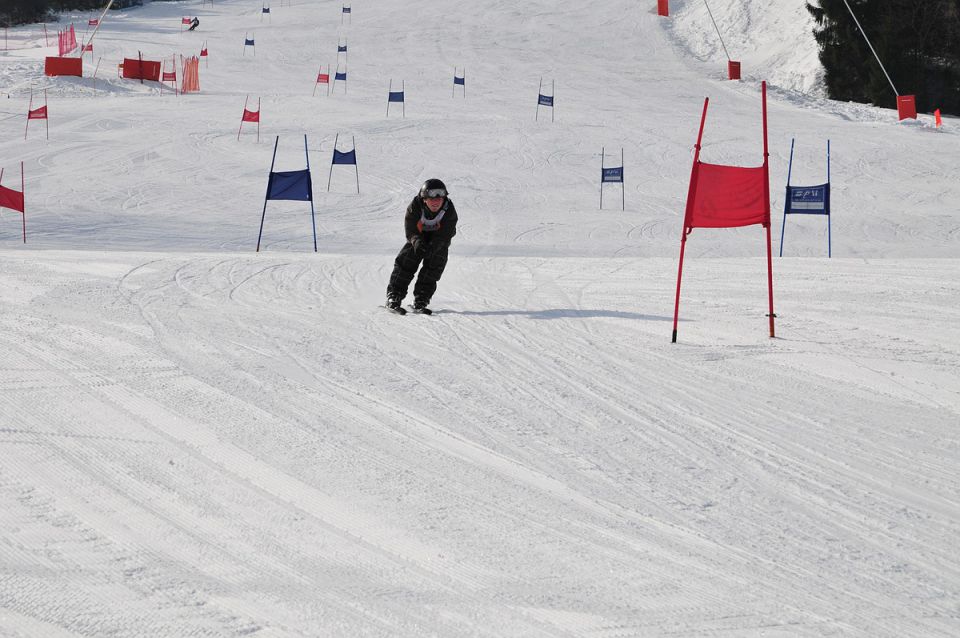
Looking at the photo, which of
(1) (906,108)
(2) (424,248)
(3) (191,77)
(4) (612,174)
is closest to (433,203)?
(2) (424,248)

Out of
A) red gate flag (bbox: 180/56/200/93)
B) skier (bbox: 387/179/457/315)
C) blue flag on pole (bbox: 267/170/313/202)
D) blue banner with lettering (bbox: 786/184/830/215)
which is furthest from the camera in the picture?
red gate flag (bbox: 180/56/200/93)

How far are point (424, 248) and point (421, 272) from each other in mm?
230

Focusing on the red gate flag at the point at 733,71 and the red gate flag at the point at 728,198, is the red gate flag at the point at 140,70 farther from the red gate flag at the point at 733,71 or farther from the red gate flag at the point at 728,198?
the red gate flag at the point at 728,198

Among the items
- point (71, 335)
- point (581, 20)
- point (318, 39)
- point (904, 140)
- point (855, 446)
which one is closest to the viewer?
point (855, 446)

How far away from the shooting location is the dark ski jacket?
8930 millimetres

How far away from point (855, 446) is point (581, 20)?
167ft

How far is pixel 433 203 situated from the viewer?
8.81 meters

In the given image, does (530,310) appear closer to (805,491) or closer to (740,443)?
(740,443)

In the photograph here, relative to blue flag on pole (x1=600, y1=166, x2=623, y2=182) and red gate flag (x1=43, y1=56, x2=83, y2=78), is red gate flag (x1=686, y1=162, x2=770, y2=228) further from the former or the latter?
red gate flag (x1=43, y1=56, x2=83, y2=78)

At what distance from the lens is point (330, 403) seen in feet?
19.0

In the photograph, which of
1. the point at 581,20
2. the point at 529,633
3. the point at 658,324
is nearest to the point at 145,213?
the point at 658,324

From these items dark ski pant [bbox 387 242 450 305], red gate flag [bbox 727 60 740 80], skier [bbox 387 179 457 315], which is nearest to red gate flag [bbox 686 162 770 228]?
skier [bbox 387 179 457 315]

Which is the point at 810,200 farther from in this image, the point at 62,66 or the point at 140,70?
the point at 140,70

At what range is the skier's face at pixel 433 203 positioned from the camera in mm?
8773
